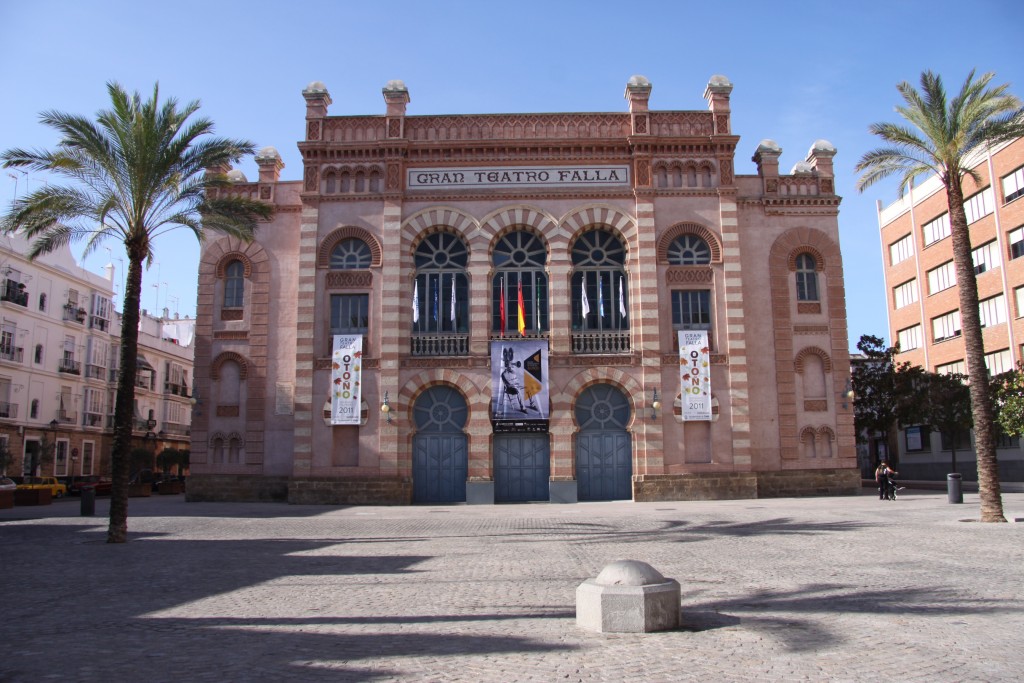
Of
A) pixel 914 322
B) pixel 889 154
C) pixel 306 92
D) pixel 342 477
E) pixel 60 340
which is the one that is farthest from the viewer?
pixel 914 322

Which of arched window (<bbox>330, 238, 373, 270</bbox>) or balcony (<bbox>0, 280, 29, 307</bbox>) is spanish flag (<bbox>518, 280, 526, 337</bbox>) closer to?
arched window (<bbox>330, 238, 373, 270</bbox>)

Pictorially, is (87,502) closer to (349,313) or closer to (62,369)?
(349,313)

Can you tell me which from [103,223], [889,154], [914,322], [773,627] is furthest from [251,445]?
[914,322]

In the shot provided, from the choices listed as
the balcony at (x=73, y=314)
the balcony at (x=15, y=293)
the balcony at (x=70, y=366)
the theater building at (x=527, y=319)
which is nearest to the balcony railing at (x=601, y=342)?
the theater building at (x=527, y=319)

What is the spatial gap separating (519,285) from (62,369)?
31.6 meters

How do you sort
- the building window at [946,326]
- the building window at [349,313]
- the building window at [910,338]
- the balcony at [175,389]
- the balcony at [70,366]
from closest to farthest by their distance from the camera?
the building window at [349,313]
the building window at [946,326]
the balcony at [70,366]
the building window at [910,338]
the balcony at [175,389]

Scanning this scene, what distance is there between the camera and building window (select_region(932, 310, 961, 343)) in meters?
47.5

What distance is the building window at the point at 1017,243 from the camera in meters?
40.1

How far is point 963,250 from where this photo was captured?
2084cm

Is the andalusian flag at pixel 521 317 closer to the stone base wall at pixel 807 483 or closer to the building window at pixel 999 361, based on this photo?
the stone base wall at pixel 807 483

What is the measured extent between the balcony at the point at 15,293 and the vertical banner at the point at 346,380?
2374cm

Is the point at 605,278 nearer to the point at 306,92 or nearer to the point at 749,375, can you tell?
the point at 749,375

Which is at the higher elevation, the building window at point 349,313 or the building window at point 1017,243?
the building window at point 1017,243

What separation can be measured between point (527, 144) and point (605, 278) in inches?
236
